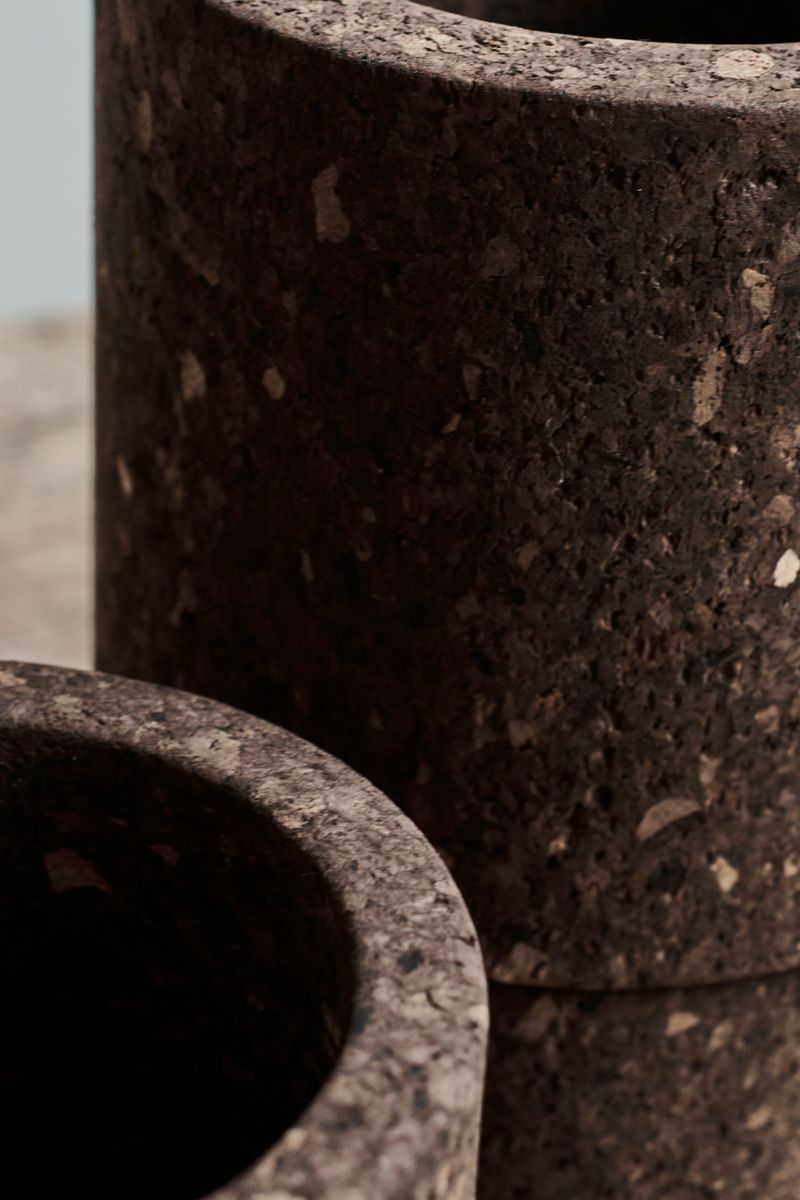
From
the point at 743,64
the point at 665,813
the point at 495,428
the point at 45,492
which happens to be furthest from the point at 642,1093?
the point at 45,492

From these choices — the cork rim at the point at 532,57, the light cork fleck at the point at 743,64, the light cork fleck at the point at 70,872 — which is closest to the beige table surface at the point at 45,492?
the light cork fleck at the point at 70,872

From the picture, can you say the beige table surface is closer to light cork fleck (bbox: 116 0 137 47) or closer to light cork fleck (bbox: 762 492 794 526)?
light cork fleck (bbox: 116 0 137 47)

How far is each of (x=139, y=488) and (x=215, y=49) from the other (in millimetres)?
420

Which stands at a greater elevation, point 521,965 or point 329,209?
point 329,209

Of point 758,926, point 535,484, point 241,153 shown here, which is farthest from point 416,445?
point 758,926

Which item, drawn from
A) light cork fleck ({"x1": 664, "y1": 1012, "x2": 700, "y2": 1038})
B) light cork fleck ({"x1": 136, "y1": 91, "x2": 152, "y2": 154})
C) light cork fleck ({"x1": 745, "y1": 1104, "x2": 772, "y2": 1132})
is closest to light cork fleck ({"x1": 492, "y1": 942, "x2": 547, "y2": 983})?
light cork fleck ({"x1": 664, "y1": 1012, "x2": 700, "y2": 1038})

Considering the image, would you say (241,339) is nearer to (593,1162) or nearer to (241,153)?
(241,153)

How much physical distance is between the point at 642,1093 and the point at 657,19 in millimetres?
1104

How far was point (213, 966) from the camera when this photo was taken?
1360 millimetres

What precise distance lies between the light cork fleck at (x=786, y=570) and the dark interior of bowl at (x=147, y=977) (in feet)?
1.52

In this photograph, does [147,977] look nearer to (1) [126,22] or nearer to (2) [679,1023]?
(2) [679,1023]

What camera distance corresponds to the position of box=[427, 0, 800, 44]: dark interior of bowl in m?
2.02

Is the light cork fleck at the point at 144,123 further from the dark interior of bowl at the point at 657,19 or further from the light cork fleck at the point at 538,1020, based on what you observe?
the light cork fleck at the point at 538,1020

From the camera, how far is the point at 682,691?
1.50m
